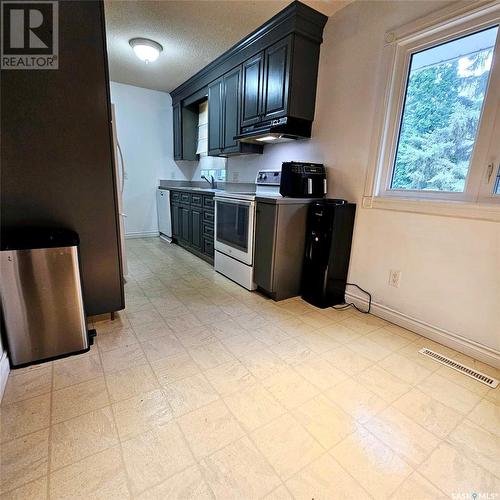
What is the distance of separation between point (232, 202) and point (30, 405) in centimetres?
207

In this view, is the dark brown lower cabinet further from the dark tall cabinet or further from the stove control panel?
the dark tall cabinet

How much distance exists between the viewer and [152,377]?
4.82ft

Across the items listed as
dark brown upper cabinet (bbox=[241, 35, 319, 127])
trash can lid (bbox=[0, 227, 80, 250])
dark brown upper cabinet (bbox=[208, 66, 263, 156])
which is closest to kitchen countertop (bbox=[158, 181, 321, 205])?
dark brown upper cabinet (bbox=[208, 66, 263, 156])

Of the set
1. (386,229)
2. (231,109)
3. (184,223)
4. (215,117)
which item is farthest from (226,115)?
(386,229)

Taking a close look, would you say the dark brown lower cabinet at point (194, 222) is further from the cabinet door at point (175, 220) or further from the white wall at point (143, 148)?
the white wall at point (143, 148)

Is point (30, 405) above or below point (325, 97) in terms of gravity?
below

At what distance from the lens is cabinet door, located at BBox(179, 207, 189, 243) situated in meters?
3.92

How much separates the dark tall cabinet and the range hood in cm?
143

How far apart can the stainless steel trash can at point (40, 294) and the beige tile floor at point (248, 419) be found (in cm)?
12

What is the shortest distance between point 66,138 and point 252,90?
6.30ft

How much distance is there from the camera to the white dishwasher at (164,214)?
14.6 feet

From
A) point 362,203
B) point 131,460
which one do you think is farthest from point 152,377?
point 362,203

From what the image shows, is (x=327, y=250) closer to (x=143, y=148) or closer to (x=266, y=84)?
(x=266, y=84)

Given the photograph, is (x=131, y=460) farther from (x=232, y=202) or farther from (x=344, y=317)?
(x=232, y=202)
